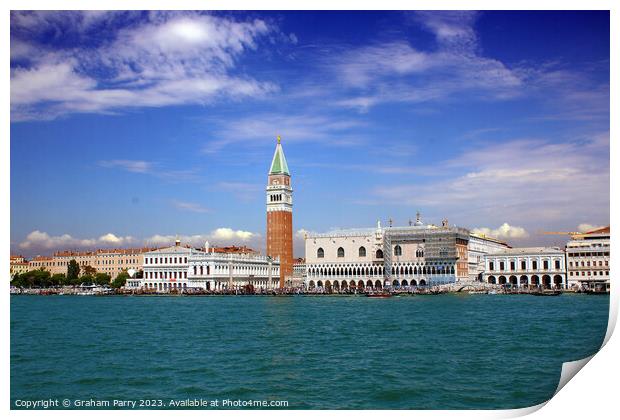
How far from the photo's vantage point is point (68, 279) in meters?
46.8

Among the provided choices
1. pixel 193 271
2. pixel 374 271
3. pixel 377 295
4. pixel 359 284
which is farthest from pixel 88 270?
pixel 377 295

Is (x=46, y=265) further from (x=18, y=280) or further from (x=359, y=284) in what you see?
(x=359, y=284)

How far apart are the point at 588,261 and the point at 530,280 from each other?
4675 mm

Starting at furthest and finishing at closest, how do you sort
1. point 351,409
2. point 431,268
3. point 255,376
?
1. point 431,268
2. point 255,376
3. point 351,409

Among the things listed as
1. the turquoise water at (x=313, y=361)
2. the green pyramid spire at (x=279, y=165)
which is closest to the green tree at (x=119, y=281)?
the green pyramid spire at (x=279, y=165)

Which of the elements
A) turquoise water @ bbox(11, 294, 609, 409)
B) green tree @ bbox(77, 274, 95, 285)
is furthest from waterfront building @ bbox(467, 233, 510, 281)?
turquoise water @ bbox(11, 294, 609, 409)

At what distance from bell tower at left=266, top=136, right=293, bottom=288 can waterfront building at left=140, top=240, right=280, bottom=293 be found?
5.80 ft

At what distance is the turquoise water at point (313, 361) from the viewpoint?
824 centimetres

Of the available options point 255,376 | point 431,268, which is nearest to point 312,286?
point 431,268

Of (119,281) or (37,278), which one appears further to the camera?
(119,281)

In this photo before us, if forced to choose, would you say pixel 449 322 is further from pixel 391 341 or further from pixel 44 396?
pixel 44 396

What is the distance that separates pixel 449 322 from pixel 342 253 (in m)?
27.5

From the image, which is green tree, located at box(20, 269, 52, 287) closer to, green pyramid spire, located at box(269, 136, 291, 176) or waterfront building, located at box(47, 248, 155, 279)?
waterfront building, located at box(47, 248, 155, 279)
